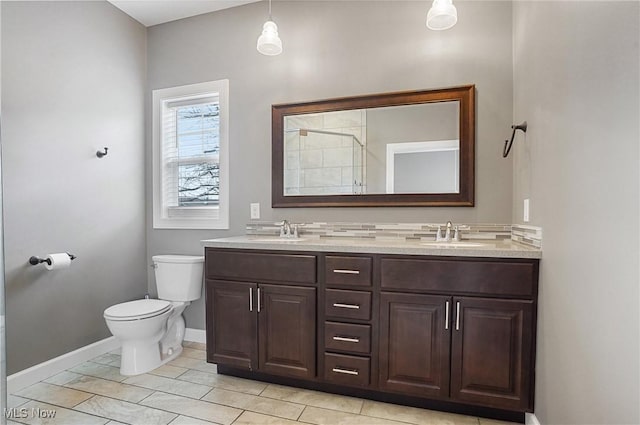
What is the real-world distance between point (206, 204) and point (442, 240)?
194 centimetres

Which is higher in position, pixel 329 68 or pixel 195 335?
pixel 329 68

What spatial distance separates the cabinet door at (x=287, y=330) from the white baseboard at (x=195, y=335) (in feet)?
3.28

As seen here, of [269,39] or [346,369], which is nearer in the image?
[346,369]

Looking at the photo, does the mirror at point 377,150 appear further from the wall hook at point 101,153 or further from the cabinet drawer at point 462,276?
the wall hook at point 101,153

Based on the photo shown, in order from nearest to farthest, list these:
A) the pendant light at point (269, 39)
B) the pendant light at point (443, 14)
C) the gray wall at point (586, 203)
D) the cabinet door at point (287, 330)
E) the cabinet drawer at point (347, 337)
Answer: the gray wall at point (586, 203) < the pendant light at point (443, 14) < the cabinet drawer at point (347, 337) < the cabinet door at point (287, 330) < the pendant light at point (269, 39)

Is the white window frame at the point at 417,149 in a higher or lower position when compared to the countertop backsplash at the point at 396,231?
higher

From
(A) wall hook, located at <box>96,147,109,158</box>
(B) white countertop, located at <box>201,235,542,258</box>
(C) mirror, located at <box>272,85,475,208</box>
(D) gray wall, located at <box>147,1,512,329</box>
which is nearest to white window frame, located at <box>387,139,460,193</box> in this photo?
(C) mirror, located at <box>272,85,475,208</box>

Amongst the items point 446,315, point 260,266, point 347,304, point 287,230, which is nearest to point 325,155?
point 287,230

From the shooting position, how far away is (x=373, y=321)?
1869 millimetres

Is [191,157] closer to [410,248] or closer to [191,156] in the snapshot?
[191,156]

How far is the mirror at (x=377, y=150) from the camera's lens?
2209 mm

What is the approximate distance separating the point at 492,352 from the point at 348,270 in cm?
83

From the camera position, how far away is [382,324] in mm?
1851

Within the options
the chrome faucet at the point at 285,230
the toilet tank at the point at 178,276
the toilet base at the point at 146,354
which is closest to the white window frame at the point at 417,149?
the chrome faucet at the point at 285,230
